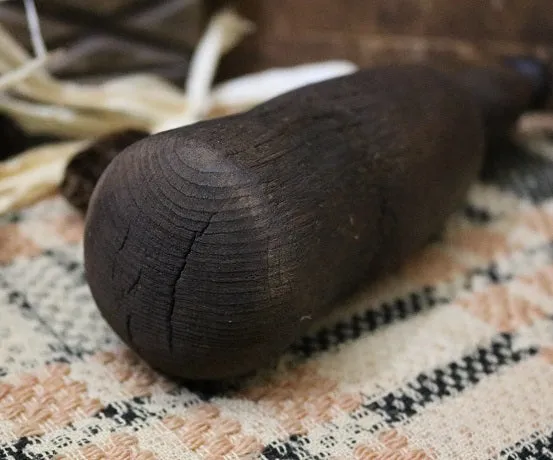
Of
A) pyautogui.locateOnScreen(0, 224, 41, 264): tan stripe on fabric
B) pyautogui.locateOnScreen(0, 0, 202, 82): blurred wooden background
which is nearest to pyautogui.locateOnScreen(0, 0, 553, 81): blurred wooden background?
pyautogui.locateOnScreen(0, 0, 202, 82): blurred wooden background

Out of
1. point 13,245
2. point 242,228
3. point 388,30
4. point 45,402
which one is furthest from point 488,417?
point 388,30

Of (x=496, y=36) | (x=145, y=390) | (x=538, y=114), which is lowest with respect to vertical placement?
Result: (x=145, y=390)

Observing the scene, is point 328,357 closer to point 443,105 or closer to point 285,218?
point 285,218

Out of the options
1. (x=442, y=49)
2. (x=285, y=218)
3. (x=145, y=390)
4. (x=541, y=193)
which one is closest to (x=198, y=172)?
(x=285, y=218)

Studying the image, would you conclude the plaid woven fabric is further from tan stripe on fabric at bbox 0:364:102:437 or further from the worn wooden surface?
the worn wooden surface

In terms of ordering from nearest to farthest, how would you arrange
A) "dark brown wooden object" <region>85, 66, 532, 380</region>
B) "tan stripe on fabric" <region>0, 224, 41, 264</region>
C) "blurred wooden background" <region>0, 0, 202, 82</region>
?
"dark brown wooden object" <region>85, 66, 532, 380</region> < "tan stripe on fabric" <region>0, 224, 41, 264</region> < "blurred wooden background" <region>0, 0, 202, 82</region>

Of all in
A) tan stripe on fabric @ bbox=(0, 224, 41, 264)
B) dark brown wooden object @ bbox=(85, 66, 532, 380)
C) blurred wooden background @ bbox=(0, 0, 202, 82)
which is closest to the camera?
dark brown wooden object @ bbox=(85, 66, 532, 380)

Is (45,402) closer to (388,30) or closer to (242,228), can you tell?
(242,228)
